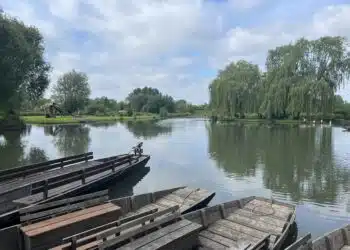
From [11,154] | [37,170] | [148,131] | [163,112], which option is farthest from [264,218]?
[163,112]

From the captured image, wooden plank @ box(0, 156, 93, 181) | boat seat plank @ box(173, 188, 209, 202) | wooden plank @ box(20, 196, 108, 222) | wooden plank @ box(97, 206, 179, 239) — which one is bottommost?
boat seat plank @ box(173, 188, 209, 202)

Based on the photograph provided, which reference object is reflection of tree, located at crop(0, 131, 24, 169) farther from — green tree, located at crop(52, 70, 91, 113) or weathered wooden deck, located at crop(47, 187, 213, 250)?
green tree, located at crop(52, 70, 91, 113)

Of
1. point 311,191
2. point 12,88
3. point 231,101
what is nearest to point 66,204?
point 311,191

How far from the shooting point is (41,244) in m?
5.41

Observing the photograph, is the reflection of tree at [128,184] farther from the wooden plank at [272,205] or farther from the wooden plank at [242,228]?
the wooden plank at [242,228]

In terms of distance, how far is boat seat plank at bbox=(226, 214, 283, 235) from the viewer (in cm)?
673

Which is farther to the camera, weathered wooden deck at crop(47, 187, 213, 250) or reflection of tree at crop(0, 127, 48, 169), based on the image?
reflection of tree at crop(0, 127, 48, 169)

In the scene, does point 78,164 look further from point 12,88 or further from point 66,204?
point 12,88

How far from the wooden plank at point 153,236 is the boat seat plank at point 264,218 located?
7.44 feet

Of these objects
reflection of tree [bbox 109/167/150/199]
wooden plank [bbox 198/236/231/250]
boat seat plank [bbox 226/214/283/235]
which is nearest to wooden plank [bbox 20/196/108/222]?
wooden plank [bbox 198/236/231/250]

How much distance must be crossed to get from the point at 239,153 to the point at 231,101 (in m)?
34.9

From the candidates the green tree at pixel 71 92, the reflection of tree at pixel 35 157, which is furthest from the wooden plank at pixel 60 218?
the green tree at pixel 71 92

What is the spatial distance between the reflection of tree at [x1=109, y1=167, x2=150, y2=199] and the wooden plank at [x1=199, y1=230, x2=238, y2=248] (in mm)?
5211

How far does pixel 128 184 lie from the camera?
1269 centimetres
